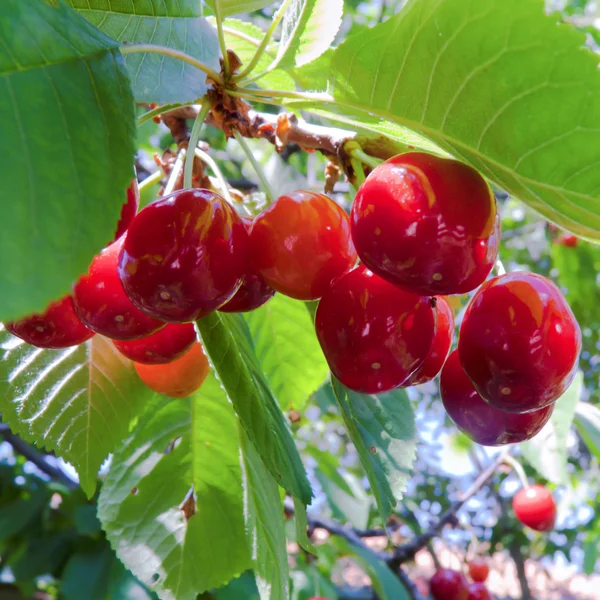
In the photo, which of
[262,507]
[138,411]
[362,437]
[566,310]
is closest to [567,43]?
[566,310]

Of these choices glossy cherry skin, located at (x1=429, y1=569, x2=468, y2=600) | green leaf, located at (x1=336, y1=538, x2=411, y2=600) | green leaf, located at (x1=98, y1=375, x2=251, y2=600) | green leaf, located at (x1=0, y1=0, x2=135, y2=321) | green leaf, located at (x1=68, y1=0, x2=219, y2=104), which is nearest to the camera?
green leaf, located at (x1=0, y1=0, x2=135, y2=321)

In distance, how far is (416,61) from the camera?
0.67 meters

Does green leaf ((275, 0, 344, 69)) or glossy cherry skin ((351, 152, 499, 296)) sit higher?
green leaf ((275, 0, 344, 69))

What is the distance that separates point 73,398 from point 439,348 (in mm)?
707

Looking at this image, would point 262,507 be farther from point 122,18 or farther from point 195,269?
point 122,18

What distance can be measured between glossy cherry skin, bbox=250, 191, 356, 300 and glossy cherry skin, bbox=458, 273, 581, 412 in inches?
7.4

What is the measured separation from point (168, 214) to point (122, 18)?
13.9 inches

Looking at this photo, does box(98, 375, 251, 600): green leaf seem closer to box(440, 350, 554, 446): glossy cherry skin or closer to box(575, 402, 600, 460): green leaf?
box(440, 350, 554, 446): glossy cherry skin

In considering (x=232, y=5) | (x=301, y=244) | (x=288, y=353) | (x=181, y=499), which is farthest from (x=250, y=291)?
(x=181, y=499)

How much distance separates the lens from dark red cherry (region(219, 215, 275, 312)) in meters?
0.83

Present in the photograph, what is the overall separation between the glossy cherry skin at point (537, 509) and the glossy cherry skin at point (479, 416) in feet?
8.72

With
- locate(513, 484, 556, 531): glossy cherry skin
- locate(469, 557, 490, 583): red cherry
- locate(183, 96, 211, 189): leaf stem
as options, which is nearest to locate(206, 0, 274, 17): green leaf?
locate(183, 96, 211, 189): leaf stem

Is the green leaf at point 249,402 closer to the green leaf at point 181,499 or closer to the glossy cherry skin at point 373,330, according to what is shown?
the glossy cherry skin at point 373,330

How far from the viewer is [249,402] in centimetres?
86
